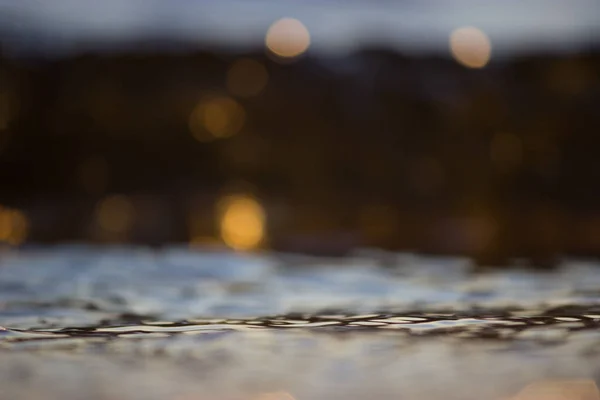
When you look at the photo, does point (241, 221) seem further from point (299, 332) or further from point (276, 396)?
point (276, 396)

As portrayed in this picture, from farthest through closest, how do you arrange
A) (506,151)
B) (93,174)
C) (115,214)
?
(93,174)
(506,151)
(115,214)

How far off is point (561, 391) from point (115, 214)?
8.27 m

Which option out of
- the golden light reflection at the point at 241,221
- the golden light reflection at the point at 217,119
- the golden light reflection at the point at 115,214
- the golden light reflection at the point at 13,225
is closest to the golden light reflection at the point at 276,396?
the golden light reflection at the point at 241,221

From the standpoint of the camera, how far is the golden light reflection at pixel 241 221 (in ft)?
25.1

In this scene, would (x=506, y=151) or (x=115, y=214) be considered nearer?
(x=115, y=214)

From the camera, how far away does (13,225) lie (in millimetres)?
9359

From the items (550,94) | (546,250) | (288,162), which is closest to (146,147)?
(288,162)

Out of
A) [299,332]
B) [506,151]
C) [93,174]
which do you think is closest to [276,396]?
[299,332]

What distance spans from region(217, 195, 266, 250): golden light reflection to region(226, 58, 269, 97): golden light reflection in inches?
68.2

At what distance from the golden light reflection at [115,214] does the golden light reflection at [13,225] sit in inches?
30.1

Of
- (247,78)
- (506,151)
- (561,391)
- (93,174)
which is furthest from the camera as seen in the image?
(247,78)

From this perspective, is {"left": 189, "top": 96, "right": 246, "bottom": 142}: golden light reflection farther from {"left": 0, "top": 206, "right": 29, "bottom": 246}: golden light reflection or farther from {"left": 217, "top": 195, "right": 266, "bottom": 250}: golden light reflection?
{"left": 0, "top": 206, "right": 29, "bottom": 246}: golden light reflection

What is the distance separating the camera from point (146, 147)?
11.8m

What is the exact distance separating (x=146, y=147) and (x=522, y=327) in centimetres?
918
